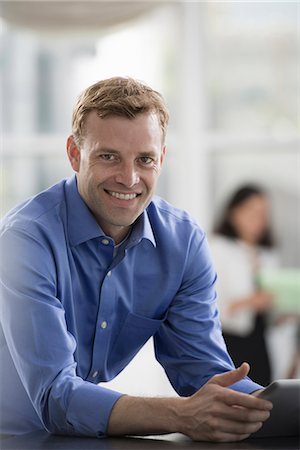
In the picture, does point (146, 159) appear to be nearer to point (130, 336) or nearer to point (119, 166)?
point (119, 166)

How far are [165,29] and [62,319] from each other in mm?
4007

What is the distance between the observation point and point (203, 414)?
156cm

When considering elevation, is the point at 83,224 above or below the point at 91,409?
above

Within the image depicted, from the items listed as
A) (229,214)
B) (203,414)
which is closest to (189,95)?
(229,214)

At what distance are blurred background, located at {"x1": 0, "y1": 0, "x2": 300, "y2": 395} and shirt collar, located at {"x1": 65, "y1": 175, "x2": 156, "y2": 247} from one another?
11.4ft

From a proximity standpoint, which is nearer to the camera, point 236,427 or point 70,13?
point 236,427

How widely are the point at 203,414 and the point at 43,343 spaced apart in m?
0.32

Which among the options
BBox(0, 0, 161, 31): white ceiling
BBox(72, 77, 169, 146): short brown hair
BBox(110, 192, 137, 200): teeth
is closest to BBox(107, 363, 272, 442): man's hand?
BBox(110, 192, 137, 200): teeth

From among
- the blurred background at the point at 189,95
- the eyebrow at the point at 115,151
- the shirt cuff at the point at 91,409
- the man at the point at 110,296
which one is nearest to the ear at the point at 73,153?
the man at the point at 110,296

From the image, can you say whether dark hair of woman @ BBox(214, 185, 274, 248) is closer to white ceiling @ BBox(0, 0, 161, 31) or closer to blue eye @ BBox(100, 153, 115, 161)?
white ceiling @ BBox(0, 0, 161, 31)

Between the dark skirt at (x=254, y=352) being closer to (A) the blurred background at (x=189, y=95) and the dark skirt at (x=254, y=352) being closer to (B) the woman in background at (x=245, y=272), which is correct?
(B) the woman in background at (x=245, y=272)

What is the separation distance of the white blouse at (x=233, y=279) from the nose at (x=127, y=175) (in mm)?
3175

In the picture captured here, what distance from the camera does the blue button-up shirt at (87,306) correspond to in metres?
1.67

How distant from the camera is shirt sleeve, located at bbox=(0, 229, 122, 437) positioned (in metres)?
1.62
